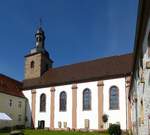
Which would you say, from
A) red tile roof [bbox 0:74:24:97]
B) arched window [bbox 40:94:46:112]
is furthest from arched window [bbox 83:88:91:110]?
red tile roof [bbox 0:74:24:97]

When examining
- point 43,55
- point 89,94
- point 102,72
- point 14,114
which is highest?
point 43,55

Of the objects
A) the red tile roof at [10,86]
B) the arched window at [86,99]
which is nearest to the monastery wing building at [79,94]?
the arched window at [86,99]

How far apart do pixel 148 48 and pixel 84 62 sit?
35.0 meters

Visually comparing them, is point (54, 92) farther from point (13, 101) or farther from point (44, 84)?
point (13, 101)

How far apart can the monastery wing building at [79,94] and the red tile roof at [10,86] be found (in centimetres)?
124

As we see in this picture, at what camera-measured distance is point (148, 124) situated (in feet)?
35.2

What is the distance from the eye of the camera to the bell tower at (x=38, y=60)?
160ft

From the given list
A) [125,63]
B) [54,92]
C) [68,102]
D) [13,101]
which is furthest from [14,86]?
[125,63]

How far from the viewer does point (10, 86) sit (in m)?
44.4

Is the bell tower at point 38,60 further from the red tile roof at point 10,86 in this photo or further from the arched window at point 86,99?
the arched window at point 86,99

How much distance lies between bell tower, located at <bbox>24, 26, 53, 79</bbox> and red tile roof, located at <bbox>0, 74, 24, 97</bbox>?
10.4 feet

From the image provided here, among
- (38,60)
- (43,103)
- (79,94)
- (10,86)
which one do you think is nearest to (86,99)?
(79,94)

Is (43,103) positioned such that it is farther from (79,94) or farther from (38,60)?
(38,60)

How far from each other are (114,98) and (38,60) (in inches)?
705
